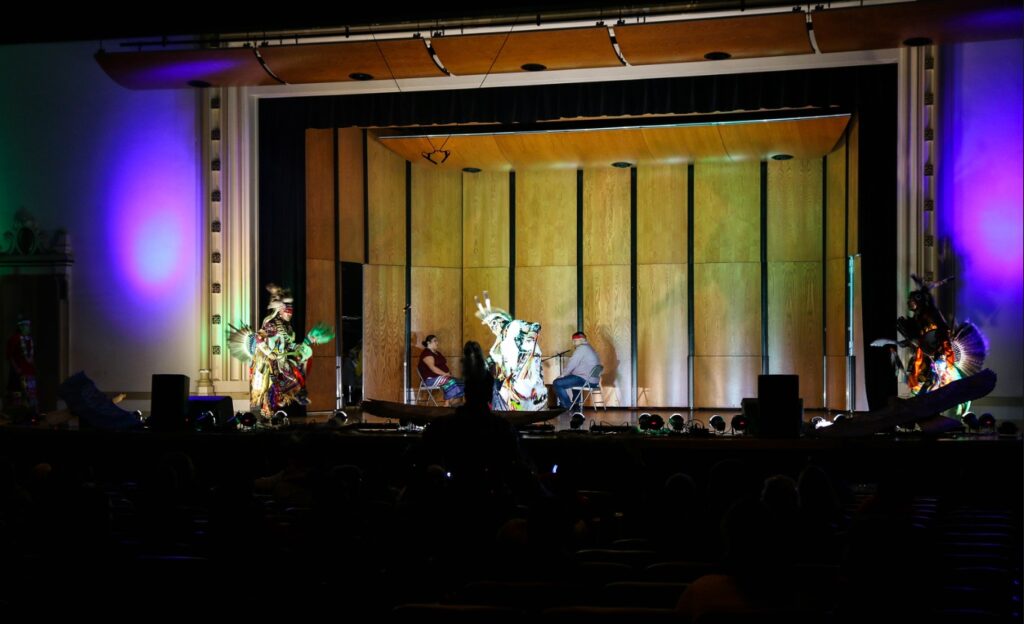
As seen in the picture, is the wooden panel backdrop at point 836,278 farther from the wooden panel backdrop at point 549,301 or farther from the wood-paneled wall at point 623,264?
the wooden panel backdrop at point 549,301

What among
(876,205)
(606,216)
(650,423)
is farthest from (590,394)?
(650,423)

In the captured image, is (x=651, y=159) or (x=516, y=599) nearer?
(x=516, y=599)

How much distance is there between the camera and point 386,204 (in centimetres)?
1320

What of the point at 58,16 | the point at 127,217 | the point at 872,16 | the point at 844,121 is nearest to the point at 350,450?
the point at 58,16

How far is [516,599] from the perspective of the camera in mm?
2600

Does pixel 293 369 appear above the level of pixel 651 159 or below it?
below

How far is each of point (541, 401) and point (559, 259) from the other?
3.37 m

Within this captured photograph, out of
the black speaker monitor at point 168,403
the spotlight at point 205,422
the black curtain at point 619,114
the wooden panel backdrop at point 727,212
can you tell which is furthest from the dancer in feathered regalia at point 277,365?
the wooden panel backdrop at point 727,212

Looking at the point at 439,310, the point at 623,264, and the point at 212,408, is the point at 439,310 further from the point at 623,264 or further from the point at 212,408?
the point at 212,408

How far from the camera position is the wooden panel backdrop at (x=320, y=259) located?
1203 cm

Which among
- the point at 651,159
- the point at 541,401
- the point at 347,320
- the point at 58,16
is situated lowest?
the point at 541,401

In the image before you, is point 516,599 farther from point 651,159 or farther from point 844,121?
point 651,159

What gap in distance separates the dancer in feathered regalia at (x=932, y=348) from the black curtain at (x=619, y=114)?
0.97 metres

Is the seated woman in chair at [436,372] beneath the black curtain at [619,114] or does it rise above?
beneath
